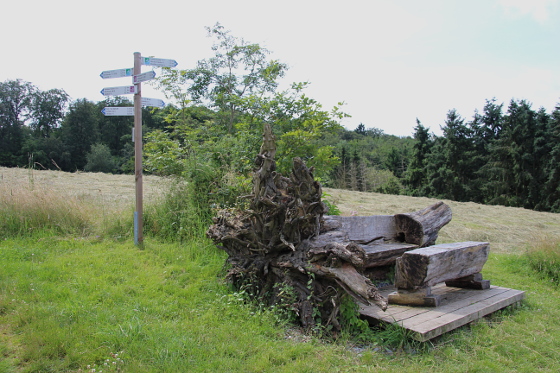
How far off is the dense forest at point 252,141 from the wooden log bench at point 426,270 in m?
2.99

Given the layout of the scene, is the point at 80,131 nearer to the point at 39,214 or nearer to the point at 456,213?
A: the point at 39,214

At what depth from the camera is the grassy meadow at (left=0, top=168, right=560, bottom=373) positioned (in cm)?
301

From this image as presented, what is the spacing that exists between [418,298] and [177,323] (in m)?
2.66

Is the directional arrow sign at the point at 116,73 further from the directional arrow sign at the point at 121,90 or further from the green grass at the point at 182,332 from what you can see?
the green grass at the point at 182,332

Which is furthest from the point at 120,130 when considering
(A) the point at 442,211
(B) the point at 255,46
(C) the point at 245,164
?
(A) the point at 442,211

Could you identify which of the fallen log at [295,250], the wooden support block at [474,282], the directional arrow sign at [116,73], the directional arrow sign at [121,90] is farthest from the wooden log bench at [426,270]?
the directional arrow sign at [116,73]

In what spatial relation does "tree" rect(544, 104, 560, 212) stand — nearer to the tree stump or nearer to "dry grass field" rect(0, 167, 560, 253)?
"dry grass field" rect(0, 167, 560, 253)

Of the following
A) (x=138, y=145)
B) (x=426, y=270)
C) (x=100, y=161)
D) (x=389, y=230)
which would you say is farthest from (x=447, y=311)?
(x=100, y=161)

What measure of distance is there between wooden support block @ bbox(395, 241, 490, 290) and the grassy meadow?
→ 0.61 metres

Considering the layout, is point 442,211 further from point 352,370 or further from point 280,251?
point 352,370

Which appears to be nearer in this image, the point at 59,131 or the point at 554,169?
the point at 554,169

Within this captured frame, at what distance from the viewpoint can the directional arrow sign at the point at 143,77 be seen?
5767mm

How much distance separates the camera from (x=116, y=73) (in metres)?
6.14

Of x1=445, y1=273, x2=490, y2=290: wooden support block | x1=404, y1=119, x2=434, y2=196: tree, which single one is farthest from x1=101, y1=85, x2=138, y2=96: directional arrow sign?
x1=404, y1=119, x2=434, y2=196: tree
